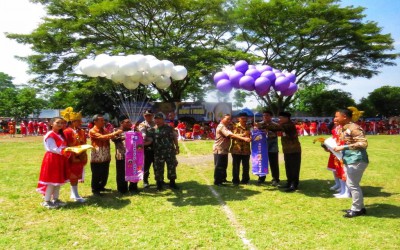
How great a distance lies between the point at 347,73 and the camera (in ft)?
106

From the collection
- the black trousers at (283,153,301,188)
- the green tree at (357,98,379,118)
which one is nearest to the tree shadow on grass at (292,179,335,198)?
the black trousers at (283,153,301,188)

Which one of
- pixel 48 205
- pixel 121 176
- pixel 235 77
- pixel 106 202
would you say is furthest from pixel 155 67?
pixel 48 205

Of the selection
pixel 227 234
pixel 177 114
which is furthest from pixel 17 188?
pixel 177 114

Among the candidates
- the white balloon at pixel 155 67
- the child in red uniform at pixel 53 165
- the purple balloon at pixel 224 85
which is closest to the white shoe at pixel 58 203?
the child in red uniform at pixel 53 165

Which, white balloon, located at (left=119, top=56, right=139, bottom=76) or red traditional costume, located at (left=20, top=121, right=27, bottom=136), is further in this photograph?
red traditional costume, located at (left=20, top=121, right=27, bottom=136)

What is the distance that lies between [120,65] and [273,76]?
3.34 m

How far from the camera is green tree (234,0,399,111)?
A: 2733cm

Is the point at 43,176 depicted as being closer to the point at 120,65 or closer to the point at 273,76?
the point at 120,65

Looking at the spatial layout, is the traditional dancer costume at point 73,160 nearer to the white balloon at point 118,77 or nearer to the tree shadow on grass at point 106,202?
the tree shadow on grass at point 106,202

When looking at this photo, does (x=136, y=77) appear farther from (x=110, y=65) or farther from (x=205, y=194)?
(x=205, y=194)

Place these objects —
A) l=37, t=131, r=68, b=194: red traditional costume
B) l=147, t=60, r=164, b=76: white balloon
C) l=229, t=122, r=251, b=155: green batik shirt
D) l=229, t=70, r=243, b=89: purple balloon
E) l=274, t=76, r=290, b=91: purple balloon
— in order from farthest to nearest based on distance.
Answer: l=229, t=122, r=251, b=155: green batik shirt
l=229, t=70, r=243, b=89: purple balloon
l=274, t=76, r=290, b=91: purple balloon
l=147, t=60, r=164, b=76: white balloon
l=37, t=131, r=68, b=194: red traditional costume

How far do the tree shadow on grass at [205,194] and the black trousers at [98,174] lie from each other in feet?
4.92

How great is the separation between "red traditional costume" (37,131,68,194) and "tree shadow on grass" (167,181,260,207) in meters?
Result: 2.11

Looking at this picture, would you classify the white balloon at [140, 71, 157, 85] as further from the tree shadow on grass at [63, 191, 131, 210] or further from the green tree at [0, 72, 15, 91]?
the green tree at [0, 72, 15, 91]
